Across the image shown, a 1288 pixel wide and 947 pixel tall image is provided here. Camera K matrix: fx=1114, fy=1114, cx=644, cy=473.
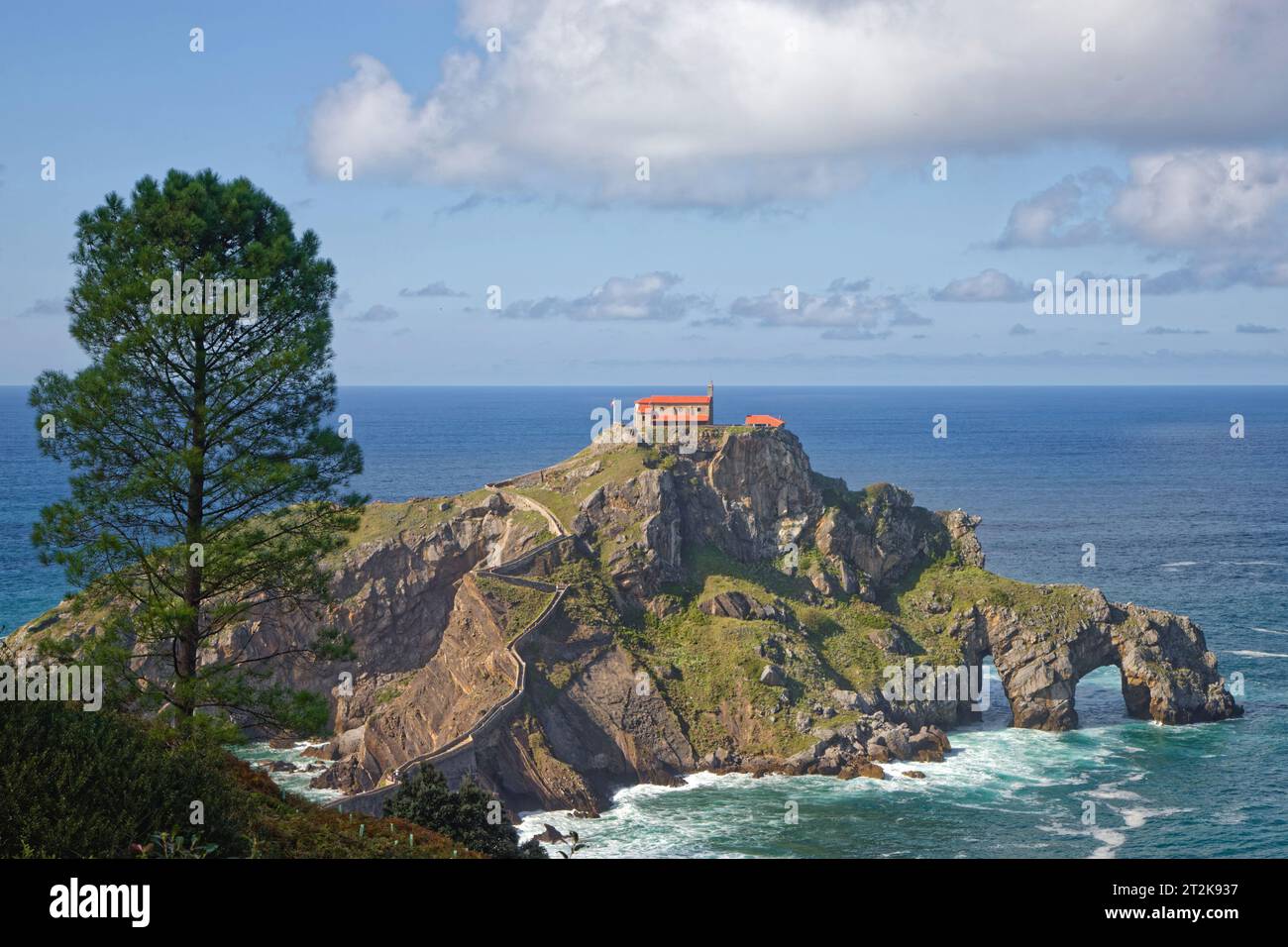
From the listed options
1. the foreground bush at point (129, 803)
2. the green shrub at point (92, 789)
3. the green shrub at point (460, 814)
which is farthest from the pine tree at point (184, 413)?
the green shrub at point (460, 814)

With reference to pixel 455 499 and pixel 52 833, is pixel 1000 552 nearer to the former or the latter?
pixel 455 499

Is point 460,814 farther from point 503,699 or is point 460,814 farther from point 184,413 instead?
point 503,699

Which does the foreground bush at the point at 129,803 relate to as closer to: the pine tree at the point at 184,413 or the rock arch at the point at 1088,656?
the pine tree at the point at 184,413

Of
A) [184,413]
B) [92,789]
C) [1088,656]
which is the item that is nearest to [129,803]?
[92,789]

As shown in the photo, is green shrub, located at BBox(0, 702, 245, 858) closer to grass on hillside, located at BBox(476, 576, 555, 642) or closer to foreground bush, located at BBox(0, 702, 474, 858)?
foreground bush, located at BBox(0, 702, 474, 858)

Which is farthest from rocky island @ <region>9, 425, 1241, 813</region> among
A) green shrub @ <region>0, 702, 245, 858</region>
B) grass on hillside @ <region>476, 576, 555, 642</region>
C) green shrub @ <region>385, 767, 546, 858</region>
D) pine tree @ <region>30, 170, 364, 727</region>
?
green shrub @ <region>0, 702, 245, 858</region>

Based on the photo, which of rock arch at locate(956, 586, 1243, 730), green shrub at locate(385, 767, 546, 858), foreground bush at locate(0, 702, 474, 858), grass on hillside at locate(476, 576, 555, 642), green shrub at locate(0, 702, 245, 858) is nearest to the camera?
green shrub at locate(0, 702, 245, 858)

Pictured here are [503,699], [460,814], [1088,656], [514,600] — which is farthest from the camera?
[1088,656]

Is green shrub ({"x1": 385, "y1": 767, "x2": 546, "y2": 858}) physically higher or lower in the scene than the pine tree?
lower
